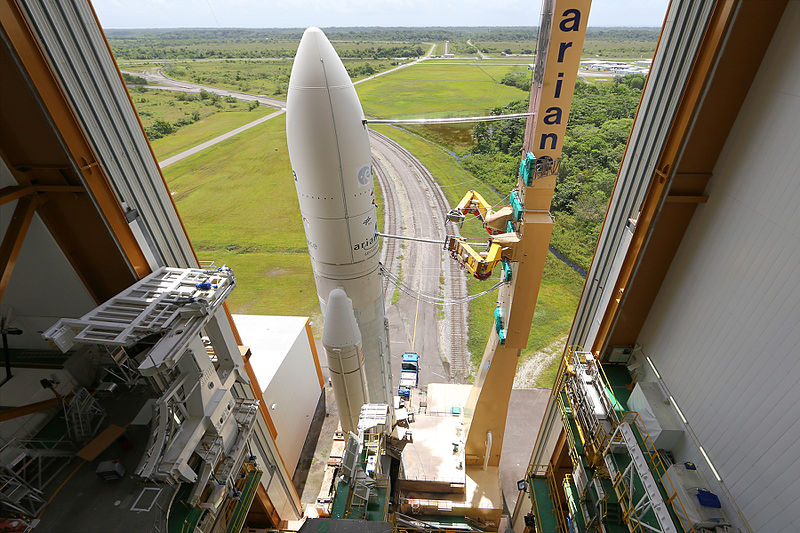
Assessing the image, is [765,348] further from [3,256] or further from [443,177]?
[443,177]

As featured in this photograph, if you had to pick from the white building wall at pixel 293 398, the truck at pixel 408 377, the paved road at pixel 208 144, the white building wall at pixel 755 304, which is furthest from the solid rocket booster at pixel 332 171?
the paved road at pixel 208 144

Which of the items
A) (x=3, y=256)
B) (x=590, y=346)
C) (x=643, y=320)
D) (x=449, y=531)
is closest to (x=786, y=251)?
(x=643, y=320)

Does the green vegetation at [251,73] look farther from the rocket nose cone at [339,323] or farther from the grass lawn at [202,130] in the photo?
the rocket nose cone at [339,323]

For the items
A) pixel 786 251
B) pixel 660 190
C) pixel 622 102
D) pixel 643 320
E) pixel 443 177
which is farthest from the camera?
pixel 622 102

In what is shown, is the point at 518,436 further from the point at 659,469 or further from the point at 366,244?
the point at 366,244

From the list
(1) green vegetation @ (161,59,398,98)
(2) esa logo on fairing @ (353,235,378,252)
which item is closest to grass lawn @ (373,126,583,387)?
(2) esa logo on fairing @ (353,235,378,252)
